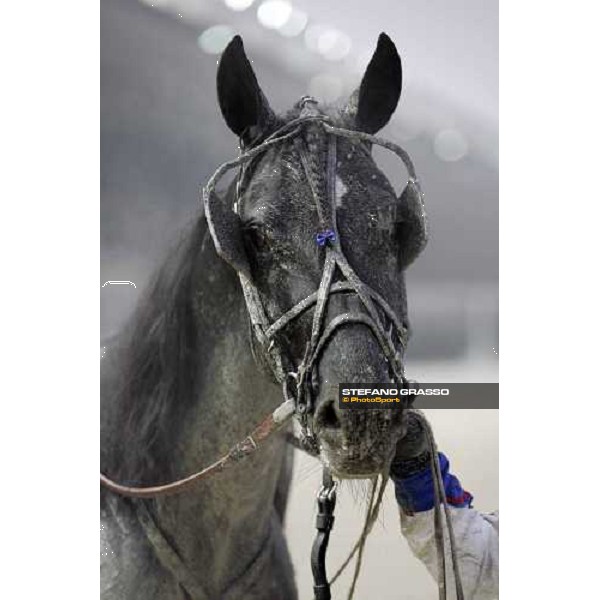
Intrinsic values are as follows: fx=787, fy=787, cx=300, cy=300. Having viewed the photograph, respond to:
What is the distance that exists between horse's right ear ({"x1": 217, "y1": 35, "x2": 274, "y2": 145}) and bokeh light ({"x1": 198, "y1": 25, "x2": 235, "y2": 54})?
267mm

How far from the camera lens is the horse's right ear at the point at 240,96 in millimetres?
1113

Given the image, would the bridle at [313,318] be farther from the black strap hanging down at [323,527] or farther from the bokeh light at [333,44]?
the bokeh light at [333,44]

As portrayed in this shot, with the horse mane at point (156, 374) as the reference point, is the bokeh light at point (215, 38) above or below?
above

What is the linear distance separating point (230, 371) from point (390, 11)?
0.73m

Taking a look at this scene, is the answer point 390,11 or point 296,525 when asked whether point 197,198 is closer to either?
point 390,11

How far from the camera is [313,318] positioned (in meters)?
0.98

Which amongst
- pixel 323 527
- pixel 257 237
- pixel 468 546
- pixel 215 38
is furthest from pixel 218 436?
pixel 215 38

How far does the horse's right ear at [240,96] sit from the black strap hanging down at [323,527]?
1.65ft

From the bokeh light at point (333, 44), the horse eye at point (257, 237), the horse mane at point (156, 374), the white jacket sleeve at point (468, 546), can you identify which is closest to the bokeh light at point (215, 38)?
the bokeh light at point (333, 44)

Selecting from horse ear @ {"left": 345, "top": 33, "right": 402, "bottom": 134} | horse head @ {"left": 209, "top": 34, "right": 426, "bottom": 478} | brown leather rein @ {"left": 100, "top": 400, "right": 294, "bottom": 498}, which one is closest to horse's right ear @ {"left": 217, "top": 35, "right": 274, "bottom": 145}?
horse head @ {"left": 209, "top": 34, "right": 426, "bottom": 478}
